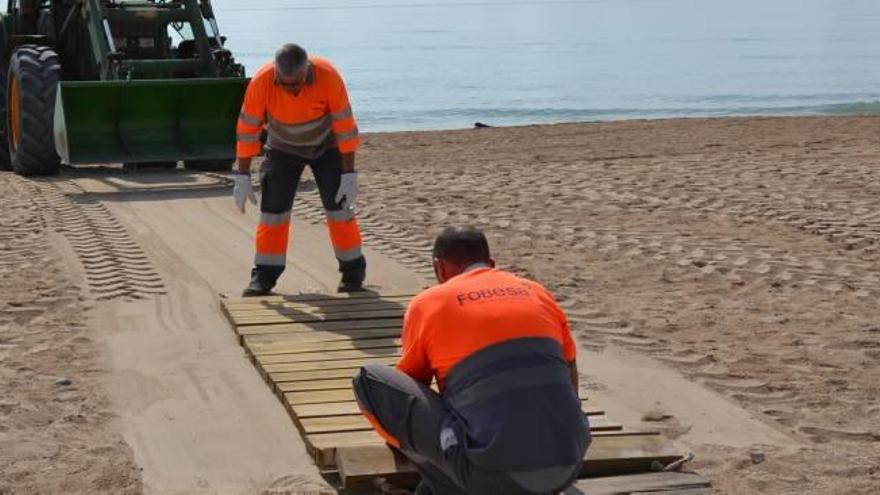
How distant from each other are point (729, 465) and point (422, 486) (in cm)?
132

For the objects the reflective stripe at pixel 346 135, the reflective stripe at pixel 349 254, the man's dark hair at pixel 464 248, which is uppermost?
the man's dark hair at pixel 464 248

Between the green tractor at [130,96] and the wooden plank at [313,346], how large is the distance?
6692mm

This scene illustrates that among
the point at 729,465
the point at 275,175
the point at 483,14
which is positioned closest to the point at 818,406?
the point at 729,465

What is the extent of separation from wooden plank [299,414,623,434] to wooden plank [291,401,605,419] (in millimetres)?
34

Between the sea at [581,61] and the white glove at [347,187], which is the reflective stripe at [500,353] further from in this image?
the sea at [581,61]

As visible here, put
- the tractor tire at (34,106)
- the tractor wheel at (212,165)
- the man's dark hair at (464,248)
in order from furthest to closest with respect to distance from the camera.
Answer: the tractor wheel at (212,165), the tractor tire at (34,106), the man's dark hair at (464,248)

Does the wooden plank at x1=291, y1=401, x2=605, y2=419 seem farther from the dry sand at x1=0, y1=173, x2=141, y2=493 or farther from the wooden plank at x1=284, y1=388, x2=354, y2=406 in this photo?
the dry sand at x1=0, y1=173, x2=141, y2=493

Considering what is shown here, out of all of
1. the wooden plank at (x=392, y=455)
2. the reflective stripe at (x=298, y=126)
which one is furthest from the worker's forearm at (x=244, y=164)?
the wooden plank at (x=392, y=455)

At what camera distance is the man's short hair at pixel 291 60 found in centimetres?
850

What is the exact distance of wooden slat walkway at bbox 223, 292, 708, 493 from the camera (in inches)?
235

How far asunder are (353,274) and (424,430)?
395 cm

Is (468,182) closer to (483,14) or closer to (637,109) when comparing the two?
(637,109)

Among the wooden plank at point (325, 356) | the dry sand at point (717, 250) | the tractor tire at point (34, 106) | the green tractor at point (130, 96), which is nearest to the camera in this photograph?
the dry sand at point (717, 250)

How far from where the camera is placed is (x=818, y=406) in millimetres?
6988
